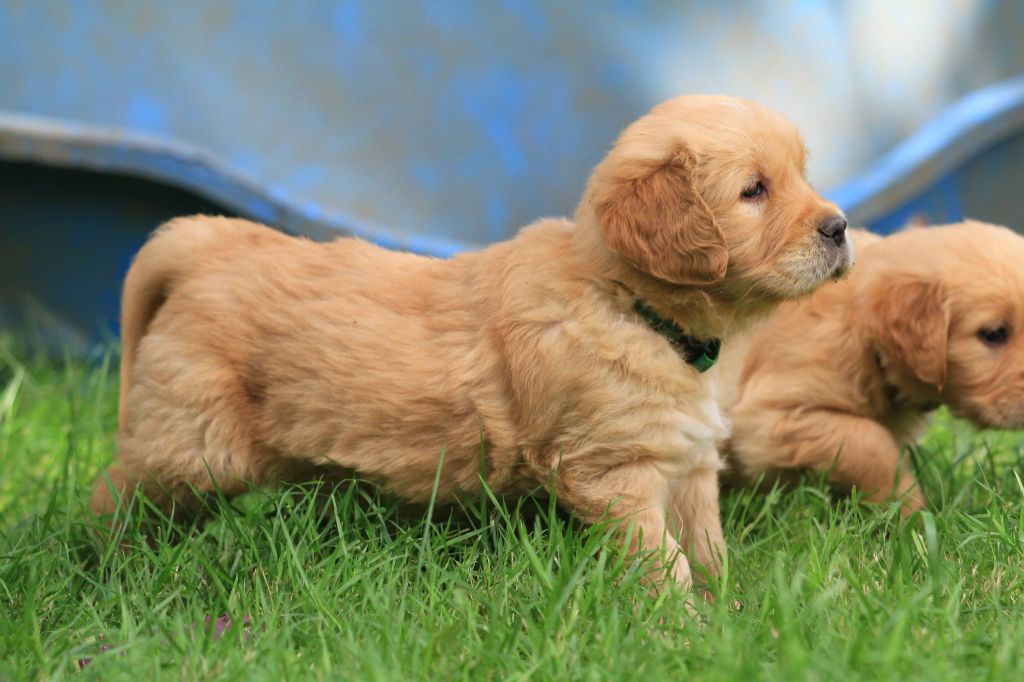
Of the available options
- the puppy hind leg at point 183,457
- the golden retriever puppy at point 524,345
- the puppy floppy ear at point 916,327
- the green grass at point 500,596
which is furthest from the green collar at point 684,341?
the puppy hind leg at point 183,457

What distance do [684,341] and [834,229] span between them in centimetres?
48

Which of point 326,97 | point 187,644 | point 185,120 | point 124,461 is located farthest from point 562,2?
point 187,644

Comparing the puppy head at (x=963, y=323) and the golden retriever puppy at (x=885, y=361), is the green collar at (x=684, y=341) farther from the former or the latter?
the puppy head at (x=963, y=323)

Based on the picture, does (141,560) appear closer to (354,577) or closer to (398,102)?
(354,577)

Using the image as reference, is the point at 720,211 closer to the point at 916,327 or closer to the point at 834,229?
the point at 834,229

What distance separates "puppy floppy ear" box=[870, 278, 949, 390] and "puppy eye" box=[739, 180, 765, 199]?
878 mm

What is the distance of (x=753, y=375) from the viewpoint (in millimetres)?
4109

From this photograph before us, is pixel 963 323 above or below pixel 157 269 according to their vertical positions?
above

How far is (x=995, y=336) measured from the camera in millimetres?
3844

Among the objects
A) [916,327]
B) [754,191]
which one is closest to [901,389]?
[916,327]

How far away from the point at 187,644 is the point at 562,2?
14.6ft

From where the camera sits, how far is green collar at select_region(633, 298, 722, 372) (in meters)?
3.22

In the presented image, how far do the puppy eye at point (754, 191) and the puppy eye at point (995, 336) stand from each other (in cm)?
108

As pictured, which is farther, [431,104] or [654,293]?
[431,104]
